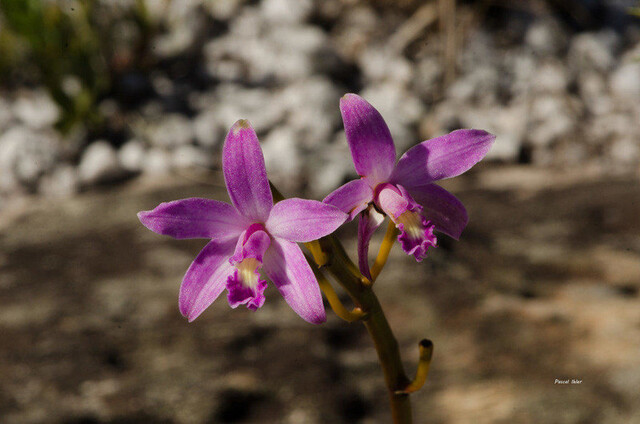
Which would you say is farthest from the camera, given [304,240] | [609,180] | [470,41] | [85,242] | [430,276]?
[470,41]

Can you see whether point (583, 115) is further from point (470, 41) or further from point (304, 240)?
point (304, 240)

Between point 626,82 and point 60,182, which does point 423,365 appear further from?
point 626,82

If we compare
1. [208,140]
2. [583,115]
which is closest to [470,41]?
[583,115]

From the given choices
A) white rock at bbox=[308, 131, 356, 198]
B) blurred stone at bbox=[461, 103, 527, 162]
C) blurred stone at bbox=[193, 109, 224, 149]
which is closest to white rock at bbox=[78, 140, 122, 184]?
blurred stone at bbox=[193, 109, 224, 149]

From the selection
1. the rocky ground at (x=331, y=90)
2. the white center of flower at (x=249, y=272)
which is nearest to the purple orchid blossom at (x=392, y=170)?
the white center of flower at (x=249, y=272)

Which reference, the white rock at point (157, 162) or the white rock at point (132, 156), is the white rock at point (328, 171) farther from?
the white rock at point (132, 156)

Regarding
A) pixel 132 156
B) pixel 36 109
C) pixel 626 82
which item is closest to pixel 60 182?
pixel 132 156
